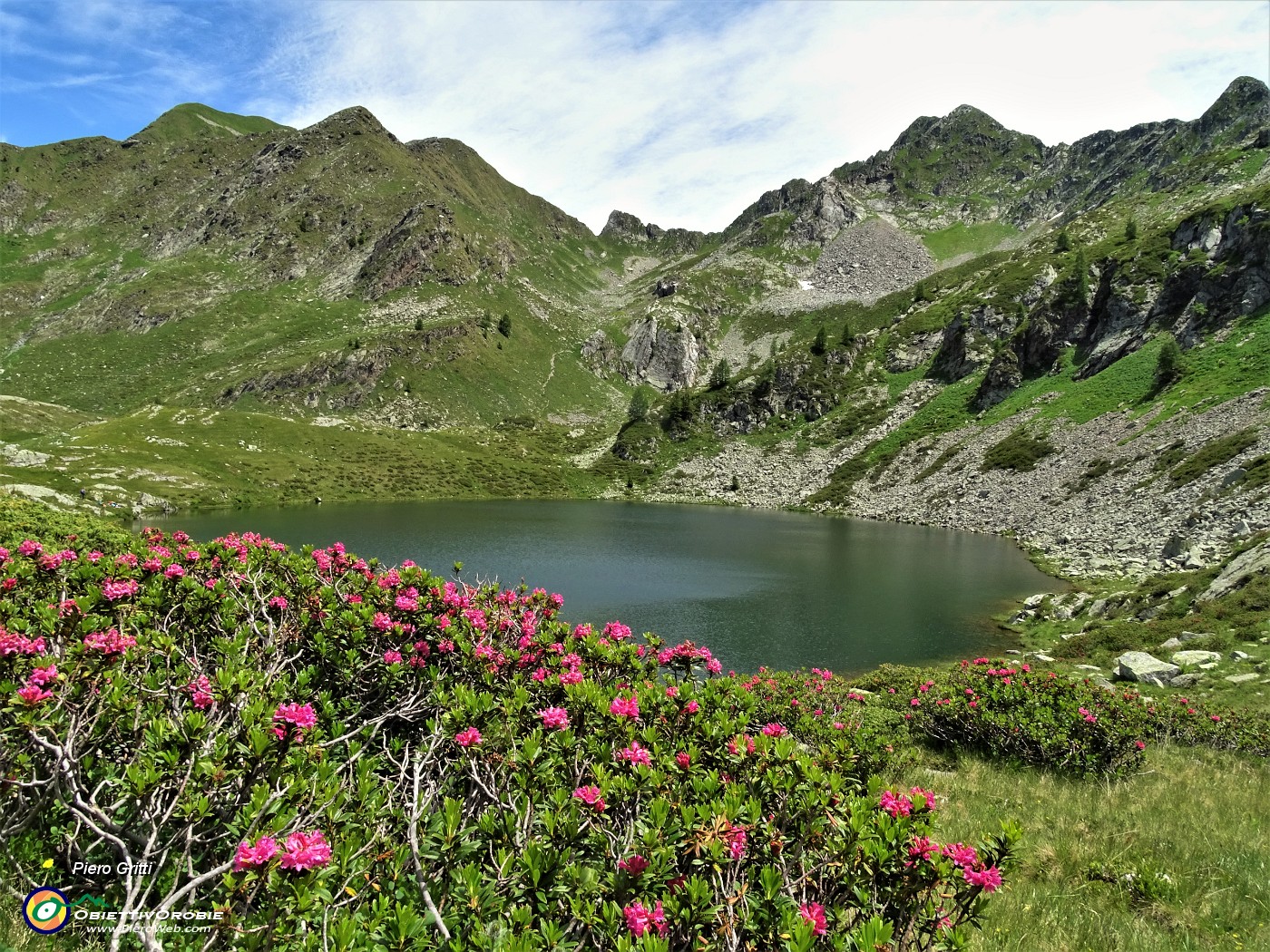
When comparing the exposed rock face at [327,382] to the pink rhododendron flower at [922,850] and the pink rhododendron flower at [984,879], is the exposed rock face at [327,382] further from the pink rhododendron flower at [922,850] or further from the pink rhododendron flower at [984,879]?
the pink rhododendron flower at [984,879]

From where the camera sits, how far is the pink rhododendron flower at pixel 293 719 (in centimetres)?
541

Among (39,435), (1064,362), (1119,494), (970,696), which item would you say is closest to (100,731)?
(970,696)

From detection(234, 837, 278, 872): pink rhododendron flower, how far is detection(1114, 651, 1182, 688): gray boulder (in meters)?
31.2

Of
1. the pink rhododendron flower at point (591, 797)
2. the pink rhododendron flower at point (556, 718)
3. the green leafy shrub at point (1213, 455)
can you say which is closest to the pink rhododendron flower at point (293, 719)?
the pink rhododendron flower at point (556, 718)

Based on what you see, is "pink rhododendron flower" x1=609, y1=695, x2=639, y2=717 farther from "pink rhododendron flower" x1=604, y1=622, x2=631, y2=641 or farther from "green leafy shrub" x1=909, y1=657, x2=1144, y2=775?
"green leafy shrub" x1=909, y1=657, x2=1144, y2=775

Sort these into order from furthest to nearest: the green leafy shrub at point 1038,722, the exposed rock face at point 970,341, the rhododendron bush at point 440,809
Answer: the exposed rock face at point 970,341 < the green leafy shrub at point 1038,722 < the rhododendron bush at point 440,809

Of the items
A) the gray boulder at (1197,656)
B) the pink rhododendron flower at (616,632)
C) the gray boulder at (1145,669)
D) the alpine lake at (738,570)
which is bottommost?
the alpine lake at (738,570)

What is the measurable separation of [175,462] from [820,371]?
165875 millimetres

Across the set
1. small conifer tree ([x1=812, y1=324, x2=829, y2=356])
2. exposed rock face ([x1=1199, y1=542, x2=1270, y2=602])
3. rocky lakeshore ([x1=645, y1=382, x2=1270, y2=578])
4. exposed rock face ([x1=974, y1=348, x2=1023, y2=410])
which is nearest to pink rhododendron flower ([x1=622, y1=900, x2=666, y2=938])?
exposed rock face ([x1=1199, y1=542, x2=1270, y2=602])

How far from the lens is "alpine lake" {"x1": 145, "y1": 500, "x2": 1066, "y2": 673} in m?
39.5

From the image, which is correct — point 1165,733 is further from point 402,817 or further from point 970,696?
point 402,817

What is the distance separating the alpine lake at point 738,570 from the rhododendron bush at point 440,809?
5556mm

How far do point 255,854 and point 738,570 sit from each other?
60.3 metres

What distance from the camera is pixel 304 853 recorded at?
3881 millimetres
